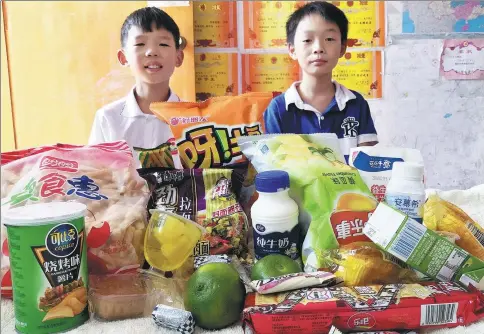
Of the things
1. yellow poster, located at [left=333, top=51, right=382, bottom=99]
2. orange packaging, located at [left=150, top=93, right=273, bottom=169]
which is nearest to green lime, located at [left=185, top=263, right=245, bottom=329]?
orange packaging, located at [left=150, top=93, right=273, bottom=169]

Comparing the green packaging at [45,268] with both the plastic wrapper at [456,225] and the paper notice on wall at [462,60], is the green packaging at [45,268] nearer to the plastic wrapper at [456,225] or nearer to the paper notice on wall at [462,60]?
the plastic wrapper at [456,225]

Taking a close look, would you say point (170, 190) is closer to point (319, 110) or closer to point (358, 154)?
point (358, 154)

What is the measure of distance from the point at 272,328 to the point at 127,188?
1.27 feet

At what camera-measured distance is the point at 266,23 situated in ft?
7.18

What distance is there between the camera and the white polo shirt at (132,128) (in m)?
1.50

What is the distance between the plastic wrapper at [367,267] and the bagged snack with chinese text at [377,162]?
18cm

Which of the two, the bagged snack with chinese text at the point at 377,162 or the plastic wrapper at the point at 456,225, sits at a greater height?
the bagged snack with chinese text at the point at 377,162

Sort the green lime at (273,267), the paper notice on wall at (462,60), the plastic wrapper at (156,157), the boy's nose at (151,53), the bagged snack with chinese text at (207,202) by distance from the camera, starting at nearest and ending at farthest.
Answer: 1. the green lime at (273,267)
2. the bagged snack with chinese text at (207,202)
3. the plastic wrapper at (156,157)
4. the boy's nose at (151,53)
5. the paper notice on wall at (462,60)

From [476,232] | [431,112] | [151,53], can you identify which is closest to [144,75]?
[151,53]

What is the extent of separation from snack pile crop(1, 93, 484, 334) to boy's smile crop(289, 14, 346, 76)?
0.47 meters

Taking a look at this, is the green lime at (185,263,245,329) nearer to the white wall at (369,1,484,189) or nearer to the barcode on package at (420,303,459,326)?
the barcode on package at (420,303,459,326)

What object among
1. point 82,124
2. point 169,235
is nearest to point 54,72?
point 82,124

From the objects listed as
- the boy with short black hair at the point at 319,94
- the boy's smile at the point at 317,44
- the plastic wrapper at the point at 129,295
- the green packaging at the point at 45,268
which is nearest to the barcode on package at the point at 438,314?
the plastic wrapper at the point at 129,295

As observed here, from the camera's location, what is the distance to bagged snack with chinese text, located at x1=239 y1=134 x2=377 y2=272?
0.72 meters
